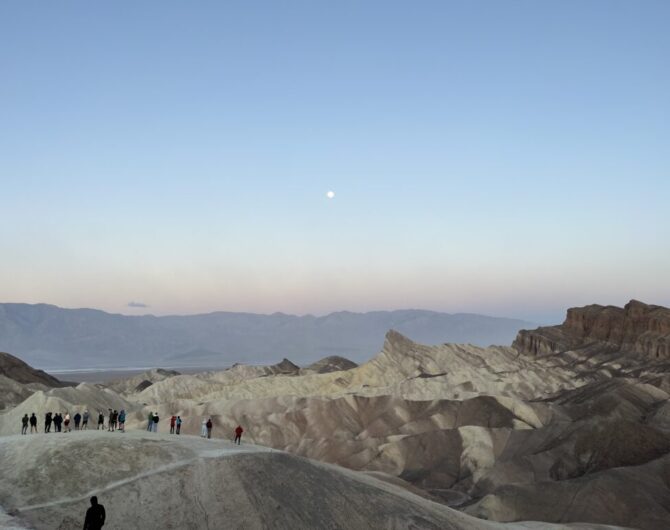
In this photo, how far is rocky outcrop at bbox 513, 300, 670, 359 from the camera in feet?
400

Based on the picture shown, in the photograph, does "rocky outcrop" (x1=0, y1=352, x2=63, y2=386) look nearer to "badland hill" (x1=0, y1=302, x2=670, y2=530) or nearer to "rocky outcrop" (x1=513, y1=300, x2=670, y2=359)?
"badland hill" (x1=0, y1=302, x2=670, y2=530)

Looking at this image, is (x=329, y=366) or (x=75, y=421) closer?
(x=75, y=421)

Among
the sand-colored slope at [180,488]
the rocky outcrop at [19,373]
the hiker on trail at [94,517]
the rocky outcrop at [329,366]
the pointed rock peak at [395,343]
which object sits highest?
the pointed rock peak at [395,343]

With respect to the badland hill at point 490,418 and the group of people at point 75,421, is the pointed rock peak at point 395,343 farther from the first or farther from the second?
the group of people at point 75,421

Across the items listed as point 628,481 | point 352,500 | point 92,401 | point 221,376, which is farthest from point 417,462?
point 221,376

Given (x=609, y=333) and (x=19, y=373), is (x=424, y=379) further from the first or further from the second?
(x=19, y=373)

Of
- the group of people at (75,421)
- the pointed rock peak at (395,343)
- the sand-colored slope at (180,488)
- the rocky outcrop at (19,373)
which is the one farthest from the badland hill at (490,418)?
the rocky outcrop at (19,373)

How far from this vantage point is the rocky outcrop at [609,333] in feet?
400

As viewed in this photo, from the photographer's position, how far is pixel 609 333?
13338 cm

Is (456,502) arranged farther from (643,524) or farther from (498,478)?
(643,524)

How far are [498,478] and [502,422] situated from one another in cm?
1892

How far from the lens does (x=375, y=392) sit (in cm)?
10962

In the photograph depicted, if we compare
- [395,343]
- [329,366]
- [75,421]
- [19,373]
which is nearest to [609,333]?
[395,343]

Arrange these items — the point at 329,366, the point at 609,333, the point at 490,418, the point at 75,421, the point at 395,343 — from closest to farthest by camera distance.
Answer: the point at 75,421, the point at 490,418, the point at 395,343, the point at 609,333, the point at 329,366
